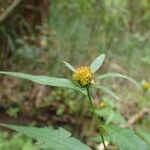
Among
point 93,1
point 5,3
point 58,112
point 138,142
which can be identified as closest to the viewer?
point 138,142

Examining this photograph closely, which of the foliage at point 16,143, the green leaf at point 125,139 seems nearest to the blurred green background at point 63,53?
the foliage at point 16,143

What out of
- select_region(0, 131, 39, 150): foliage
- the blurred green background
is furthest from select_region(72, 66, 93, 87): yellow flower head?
the blurred green background

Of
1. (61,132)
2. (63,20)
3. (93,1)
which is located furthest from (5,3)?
(61,132)

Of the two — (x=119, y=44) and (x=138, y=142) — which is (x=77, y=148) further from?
(x=119, y=44)

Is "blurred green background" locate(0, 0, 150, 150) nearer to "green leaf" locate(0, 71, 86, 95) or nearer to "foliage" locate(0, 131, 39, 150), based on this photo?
"foliage" locate(0, 131, 39, 150)

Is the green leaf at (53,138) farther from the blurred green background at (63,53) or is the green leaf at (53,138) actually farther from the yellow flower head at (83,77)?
the blurred green background at (63,53)

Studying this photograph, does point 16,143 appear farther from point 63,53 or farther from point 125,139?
point 125,139

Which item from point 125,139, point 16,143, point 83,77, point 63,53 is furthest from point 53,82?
point 63,53

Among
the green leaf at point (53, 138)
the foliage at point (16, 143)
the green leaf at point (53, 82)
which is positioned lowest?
the foliage at point (16, 143)
